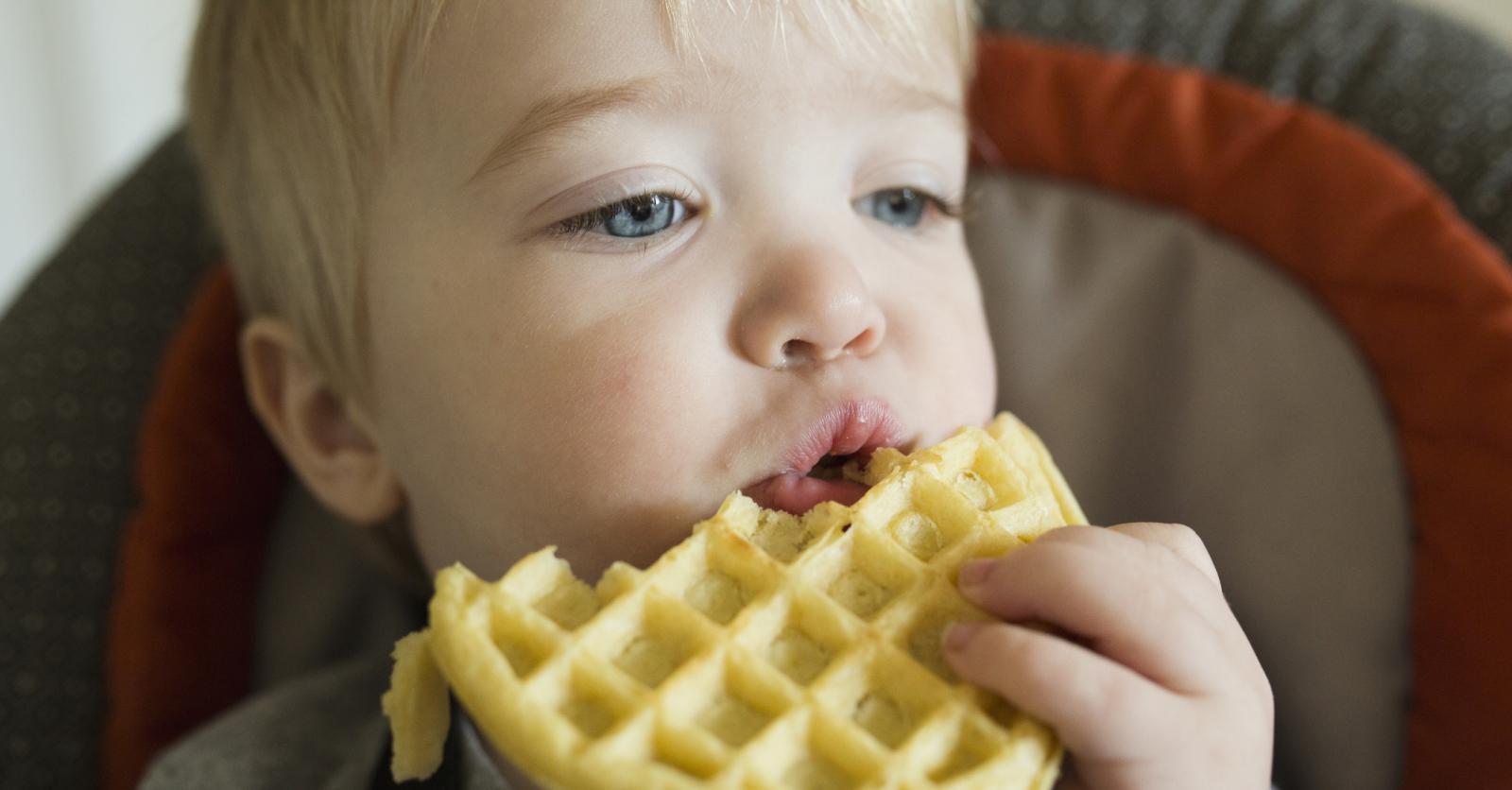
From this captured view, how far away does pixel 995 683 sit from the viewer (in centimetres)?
60

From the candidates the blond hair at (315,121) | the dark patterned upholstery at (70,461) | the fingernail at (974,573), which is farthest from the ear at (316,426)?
the fingernail at (974,573)

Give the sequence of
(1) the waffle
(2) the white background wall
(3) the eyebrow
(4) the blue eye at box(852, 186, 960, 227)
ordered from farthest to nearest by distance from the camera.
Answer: (2) the white background wall → (4) the blue eye at box(852, 186, 960, 227) → (3) the eyebrow → (1) the waffle

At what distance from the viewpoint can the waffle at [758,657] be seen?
58cm

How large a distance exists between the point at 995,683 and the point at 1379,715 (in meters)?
0.59

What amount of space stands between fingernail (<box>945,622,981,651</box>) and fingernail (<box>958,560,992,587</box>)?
0.03 metres

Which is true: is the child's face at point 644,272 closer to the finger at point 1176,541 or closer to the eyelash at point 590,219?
the eyelash at point 590,219

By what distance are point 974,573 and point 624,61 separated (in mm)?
400

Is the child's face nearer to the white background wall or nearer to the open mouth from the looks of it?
the open mouth

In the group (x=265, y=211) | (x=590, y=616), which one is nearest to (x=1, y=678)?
(x=265, y=211)

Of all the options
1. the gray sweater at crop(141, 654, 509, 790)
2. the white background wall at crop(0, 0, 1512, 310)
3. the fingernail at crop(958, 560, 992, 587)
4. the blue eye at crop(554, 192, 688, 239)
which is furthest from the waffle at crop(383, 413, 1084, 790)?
the white background wall at crop(0, 0, 1512, 310)

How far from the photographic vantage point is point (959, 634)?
617mm

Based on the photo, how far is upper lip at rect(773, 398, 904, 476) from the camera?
2.50 ft

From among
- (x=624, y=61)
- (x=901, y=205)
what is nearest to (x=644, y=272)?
(x=624, y=61)

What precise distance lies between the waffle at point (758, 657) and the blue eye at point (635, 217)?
0.22 meters
